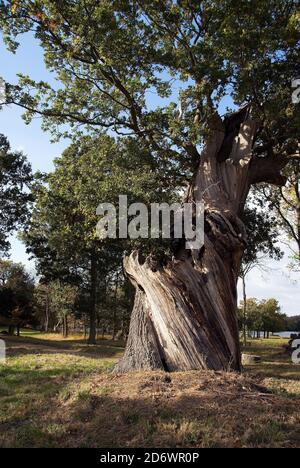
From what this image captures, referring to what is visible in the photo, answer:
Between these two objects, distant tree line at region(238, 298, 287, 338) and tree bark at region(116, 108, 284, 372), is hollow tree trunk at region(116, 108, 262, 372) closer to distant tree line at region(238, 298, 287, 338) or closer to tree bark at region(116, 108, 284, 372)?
tree bark at region(116, 108, 284, 372)

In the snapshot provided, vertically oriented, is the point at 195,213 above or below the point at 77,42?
below

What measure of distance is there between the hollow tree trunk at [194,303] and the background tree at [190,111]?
24 mm

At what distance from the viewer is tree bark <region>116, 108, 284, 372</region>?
8602 millimetres

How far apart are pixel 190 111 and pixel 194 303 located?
5366 millimetres

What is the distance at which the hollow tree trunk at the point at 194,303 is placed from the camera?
339 inches

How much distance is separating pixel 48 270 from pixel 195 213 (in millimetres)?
19341

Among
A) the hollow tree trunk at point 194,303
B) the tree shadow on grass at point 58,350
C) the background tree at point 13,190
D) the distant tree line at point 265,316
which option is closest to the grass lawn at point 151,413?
the hollow tree trunk at point 194,303

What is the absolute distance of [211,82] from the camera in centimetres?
1030

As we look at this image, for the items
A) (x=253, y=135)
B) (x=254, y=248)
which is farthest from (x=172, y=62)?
(x=254, y=248)

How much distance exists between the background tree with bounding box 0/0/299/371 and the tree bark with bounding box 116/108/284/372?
2cm

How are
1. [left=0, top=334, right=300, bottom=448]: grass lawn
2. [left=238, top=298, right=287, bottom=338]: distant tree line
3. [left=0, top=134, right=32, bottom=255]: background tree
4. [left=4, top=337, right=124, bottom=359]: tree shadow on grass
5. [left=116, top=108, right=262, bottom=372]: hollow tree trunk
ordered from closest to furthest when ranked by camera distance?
1. [left=0, top=334, right=300, bottom=448]: grass lawn
2. [left=116, top=108, right=262, bottom=372]: hollow tree trunk
3. [left=4, top=337, right=124, bottom=359]: tree shadow on grass
4. [left=0, top=134, right=32, bottom=255]: background tree
5. [left=238, top=298, right=287, bottom=338]: distant tree line

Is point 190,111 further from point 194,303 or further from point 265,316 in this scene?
point 265,316

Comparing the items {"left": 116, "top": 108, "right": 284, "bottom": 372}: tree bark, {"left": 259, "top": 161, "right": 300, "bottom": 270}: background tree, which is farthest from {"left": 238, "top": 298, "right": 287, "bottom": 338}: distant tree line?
{"left": 116, "top": 108, "right": 284, "bottom": 372}: tree bark
